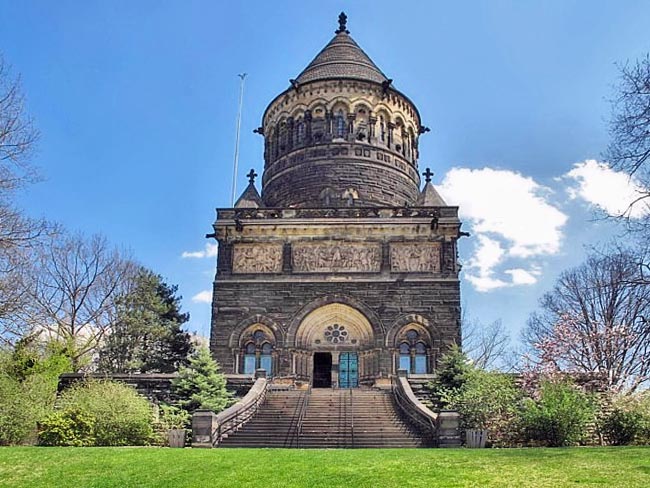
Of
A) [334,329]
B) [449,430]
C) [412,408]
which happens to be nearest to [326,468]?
[449,430]

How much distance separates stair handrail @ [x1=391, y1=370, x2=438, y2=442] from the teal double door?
9.34ft

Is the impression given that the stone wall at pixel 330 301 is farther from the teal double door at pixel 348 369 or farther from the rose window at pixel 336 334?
the teal double door at pixel 348 369

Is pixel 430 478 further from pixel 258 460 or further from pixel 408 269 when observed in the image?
pixel 408 269

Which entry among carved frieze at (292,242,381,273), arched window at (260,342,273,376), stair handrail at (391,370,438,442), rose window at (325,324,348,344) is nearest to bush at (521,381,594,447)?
stair handrail at (391,370,438,442)

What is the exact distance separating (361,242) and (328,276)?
2.05 m

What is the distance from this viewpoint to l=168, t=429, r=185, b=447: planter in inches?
667

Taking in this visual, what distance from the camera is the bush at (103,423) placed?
16.9m

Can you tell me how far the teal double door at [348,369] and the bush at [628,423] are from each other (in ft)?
36.5

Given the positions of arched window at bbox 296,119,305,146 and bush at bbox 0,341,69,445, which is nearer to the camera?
bush at bbox 0,341,69,445

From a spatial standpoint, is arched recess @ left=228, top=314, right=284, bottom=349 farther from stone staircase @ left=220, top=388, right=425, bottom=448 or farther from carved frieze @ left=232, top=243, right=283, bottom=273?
stone staircase @ left=220, top=388, right=425, bottom=448

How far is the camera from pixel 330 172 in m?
32.3

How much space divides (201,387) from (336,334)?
786cm

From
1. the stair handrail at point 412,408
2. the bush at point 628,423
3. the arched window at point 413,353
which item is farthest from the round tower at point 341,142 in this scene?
the bush at point 628,423

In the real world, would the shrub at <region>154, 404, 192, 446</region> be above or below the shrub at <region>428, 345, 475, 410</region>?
below
